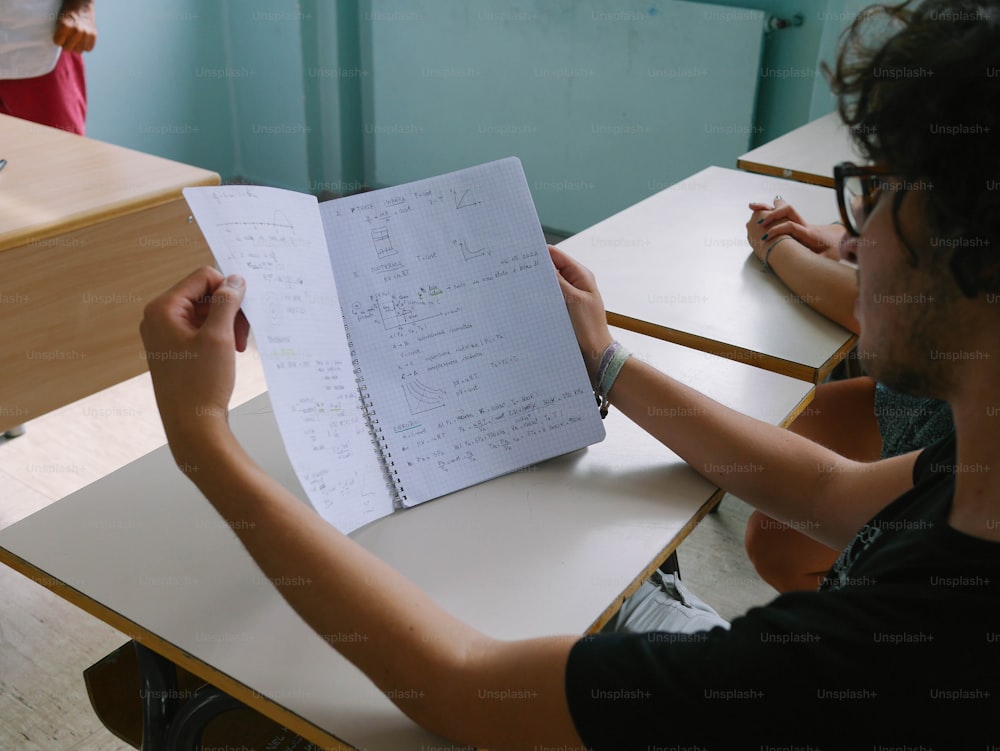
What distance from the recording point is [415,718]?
0.79 m

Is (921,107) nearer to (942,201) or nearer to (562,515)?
(942,201)

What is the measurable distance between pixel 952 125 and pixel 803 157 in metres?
1.82

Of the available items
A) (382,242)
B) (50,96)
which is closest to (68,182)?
(50,96)

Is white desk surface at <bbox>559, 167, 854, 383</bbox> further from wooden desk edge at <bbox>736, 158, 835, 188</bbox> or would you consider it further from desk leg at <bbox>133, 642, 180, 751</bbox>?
desk leg at <bbox>133, 642, 180, 751</bbox>

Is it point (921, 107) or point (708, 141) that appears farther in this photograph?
point (708, 141)

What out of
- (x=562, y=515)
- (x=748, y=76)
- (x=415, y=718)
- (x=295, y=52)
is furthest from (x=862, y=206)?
(x=295, y=52)

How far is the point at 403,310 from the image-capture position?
110cm

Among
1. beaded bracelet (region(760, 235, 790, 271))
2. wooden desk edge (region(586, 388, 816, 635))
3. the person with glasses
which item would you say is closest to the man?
wooden desk edge (region(586, 388, 816, 635))

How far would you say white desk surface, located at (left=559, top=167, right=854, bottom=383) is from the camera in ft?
4.96

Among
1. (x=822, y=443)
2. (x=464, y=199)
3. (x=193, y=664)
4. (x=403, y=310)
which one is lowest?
(x=822, y=443)

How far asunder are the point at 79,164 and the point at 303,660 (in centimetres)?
169

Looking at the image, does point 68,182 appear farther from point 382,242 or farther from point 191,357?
point 191,357

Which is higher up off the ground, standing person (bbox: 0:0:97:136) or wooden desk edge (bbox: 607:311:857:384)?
standing person (bbox: 0:0:97:136)

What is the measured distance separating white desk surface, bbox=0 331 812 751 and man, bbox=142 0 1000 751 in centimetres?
7
